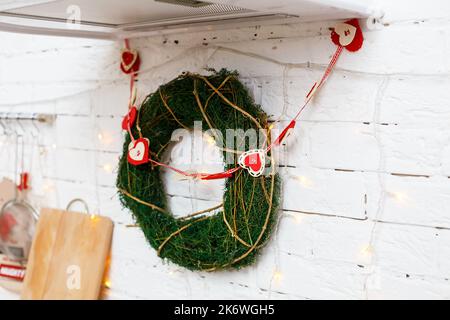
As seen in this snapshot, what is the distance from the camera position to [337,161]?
1378 millimetres

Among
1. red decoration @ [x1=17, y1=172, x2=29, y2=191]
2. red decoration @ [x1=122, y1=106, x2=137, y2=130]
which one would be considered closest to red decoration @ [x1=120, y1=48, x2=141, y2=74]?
red decoration @ [x1=122, y1=106, x2=137, y2=130]

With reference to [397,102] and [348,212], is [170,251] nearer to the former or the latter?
[348,212]

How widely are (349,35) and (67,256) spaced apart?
1.10 metres

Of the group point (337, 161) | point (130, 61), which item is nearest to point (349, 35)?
point (337, 161)

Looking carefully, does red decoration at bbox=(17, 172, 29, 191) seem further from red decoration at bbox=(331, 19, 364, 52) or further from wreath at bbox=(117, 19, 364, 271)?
red decoration at bbox=(331, 19, 364, 52)

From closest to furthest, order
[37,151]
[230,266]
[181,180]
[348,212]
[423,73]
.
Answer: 1. [423,73]
2. [348,212]
3. [230,266]
4. [181,180]
5. [37,151]

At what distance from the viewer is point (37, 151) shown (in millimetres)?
2020

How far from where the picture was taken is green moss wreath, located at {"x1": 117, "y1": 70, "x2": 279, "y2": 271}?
56.5 inches

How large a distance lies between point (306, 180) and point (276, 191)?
0.07 m

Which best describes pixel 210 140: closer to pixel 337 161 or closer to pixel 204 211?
pixel 204 211

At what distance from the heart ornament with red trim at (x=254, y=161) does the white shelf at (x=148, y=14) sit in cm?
31

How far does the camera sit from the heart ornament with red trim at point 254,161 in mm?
1394

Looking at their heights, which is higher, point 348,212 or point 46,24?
point 46,24

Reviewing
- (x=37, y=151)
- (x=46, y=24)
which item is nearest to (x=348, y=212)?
(x=46, y=24)
